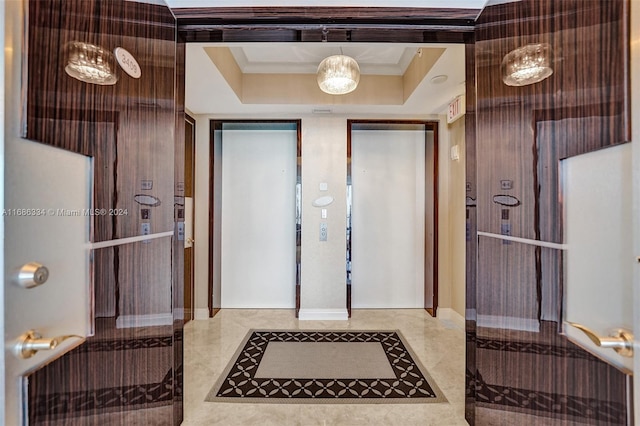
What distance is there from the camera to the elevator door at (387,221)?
401 centimetres

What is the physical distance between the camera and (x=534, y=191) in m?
1.14

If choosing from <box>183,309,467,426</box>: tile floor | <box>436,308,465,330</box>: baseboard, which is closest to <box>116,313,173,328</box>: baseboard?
<box>183,309,467,426</box>: tile floor

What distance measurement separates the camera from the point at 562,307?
39.4 inches

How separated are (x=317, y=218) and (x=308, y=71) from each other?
1.67 metres

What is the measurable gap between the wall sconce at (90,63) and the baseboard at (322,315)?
309 centimetres

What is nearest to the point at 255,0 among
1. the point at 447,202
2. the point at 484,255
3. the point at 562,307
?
the point at 484,255

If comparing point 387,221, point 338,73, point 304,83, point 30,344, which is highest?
point 304,83

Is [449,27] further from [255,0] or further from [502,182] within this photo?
[255,0]

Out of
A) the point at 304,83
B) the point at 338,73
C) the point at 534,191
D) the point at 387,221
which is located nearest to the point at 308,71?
the point at 304,83

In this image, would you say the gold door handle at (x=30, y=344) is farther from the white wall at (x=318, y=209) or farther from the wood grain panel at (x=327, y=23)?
the white wall at (x=318, y=209)

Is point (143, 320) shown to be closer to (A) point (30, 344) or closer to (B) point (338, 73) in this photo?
(A) point (30, 344)

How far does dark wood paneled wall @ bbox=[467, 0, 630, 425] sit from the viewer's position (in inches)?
32.8

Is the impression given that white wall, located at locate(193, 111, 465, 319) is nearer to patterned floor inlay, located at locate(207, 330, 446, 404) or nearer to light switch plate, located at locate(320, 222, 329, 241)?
light switch plate, located at locate(320, 222, 329, 241)

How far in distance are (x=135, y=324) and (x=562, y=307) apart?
64.3 inches
